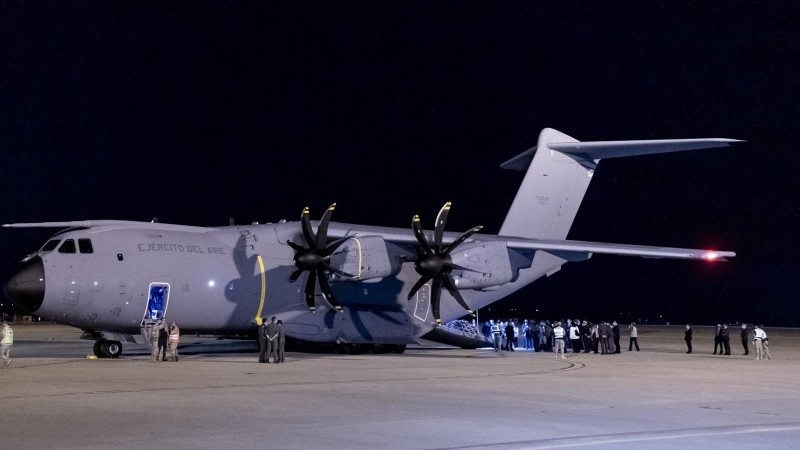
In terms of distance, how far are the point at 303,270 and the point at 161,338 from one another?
3.79 meters

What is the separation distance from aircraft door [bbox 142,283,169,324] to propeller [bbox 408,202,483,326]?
19.8 ft

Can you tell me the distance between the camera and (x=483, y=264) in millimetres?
23656

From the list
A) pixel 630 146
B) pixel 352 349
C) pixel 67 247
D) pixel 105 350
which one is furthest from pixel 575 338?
pixel 67 247

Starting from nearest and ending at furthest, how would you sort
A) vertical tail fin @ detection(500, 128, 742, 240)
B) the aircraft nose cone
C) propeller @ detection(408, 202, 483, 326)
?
the aircraft nose cone < propeller @ detection(408, 202, 483, 326) < vertical tail fin @ detection(500, 128, 742, 240)

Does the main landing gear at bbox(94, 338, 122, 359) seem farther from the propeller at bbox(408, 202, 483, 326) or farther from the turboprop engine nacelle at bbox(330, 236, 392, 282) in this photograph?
the propeller at bbox(408, 202, 483, 326)

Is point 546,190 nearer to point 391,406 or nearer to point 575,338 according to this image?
point 575,338

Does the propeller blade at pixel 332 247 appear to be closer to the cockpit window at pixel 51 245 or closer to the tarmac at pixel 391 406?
the tarmac at pixel 391 406

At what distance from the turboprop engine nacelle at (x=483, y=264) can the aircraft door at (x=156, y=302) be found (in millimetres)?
7388

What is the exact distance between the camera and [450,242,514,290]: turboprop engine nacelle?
929 inches

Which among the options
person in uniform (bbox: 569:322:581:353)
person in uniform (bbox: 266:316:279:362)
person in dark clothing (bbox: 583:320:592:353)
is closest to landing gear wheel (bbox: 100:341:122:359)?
person in uniform (bbox: 266:316:279:362)

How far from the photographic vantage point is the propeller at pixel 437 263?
2256 cm

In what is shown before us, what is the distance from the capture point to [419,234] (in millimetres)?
22828

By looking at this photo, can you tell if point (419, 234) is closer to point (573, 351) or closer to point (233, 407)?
point (573, 351)

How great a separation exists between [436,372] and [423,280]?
4.85 meters
